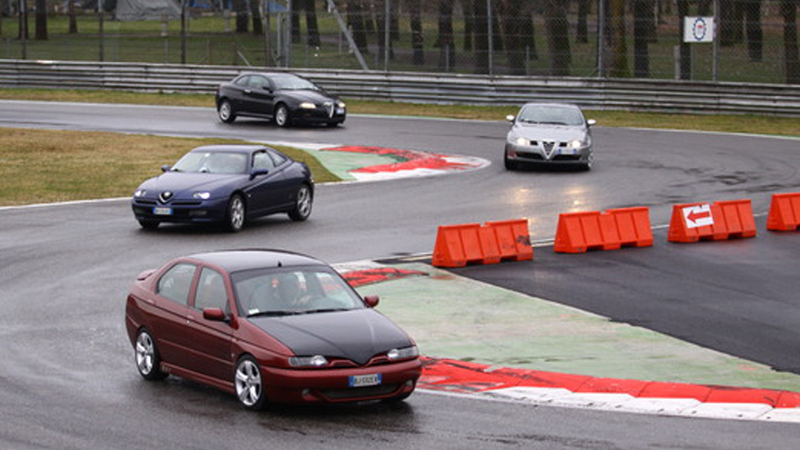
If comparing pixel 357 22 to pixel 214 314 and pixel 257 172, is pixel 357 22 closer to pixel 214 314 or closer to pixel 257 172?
pixel 257 172

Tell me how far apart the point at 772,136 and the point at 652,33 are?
640cm

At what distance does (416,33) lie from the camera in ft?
145

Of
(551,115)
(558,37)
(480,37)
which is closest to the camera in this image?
(551,115)

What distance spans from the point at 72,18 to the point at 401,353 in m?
43.1

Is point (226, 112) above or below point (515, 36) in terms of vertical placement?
below

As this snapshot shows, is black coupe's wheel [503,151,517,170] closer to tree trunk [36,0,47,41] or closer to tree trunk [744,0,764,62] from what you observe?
tree trunk [744,0,764,62]

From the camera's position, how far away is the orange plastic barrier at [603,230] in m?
21.1

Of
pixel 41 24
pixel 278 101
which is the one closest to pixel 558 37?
pixel 278 101

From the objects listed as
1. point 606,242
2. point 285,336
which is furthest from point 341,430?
point 606,242

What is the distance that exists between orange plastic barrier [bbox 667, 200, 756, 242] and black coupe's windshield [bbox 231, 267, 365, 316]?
11236mm

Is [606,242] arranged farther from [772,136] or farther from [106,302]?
[772,136]

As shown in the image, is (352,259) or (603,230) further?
(603,230)

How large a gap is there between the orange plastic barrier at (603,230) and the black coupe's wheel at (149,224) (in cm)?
633

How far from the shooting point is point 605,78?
4256cm
